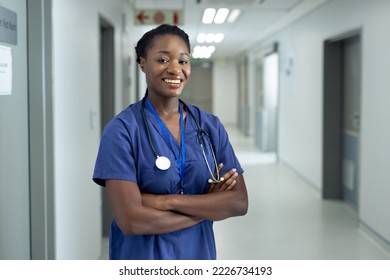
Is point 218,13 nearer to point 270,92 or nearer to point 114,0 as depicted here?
point 114,0

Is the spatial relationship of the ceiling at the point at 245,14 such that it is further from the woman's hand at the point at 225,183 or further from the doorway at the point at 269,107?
the woman's hand at the point at 225,183

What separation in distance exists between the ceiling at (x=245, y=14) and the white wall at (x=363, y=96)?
181mm

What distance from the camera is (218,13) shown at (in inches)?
253

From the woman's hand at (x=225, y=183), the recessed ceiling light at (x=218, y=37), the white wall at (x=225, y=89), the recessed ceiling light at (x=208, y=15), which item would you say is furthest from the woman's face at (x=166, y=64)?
the white wall at (x=225, y=89)

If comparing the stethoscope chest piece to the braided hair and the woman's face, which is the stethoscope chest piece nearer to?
the woman's face

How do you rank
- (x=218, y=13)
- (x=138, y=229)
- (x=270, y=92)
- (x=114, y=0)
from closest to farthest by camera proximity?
1. (x=138, y=229)
2. (x=114, y=0)
3. (x=218, y=13)
4. (x=270, y=92)

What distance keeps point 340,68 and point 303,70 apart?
1.05 meters

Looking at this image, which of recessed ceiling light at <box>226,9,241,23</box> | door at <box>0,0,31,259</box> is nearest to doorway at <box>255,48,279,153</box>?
recessed ceiling light at <box>226,9,241,23</box>

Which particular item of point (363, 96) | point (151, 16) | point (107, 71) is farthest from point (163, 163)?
point (151, 16)

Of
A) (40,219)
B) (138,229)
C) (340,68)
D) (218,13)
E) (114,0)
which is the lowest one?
(40,219)

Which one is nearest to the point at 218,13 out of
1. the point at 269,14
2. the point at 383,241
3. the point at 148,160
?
the point at 269,14

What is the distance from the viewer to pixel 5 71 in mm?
1828

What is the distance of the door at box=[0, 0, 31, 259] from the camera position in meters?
1.87

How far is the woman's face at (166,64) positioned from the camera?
51.5 inches
